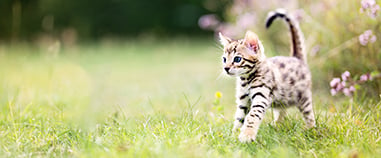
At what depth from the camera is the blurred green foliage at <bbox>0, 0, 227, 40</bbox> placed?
35.0 feet

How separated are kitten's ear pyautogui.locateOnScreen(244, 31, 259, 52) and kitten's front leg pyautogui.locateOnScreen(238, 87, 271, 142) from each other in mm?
Answer: 269

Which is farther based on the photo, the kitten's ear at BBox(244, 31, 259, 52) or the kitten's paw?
the kitten's ear at BBox(244, 31, 259, 52)

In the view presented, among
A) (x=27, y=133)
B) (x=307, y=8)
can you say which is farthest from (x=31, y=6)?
(x=27, y=133)

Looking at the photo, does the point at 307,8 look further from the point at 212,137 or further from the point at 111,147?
the point at 111,147

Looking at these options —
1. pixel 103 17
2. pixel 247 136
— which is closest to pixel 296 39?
pixel 247 136

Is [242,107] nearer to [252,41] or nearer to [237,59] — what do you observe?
[237,59]

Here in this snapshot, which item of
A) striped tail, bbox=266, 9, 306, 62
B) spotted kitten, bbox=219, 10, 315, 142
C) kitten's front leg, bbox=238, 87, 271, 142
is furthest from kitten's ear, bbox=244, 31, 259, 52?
striped tail, bbox=266, 9, 306, 62

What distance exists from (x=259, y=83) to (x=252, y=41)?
274 millimetres

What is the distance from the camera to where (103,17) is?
38.9ft

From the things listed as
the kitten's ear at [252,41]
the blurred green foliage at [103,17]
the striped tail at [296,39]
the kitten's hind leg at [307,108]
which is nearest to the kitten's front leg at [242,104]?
the kitten's ear at [252,41]

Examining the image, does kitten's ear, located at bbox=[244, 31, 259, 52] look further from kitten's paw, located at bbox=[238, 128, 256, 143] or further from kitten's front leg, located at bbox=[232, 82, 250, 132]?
kitten's paw, located at bbox=[238, 128, 256, 143]

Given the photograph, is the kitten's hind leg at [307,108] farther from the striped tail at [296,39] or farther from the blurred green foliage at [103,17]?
the blurred green foliage at [103,17]

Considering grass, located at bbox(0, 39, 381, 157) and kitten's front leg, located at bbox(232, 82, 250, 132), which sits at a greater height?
kitten's front leg, located at bbox(232, 82, 250, 132)

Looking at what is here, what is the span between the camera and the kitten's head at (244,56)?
275 cm
